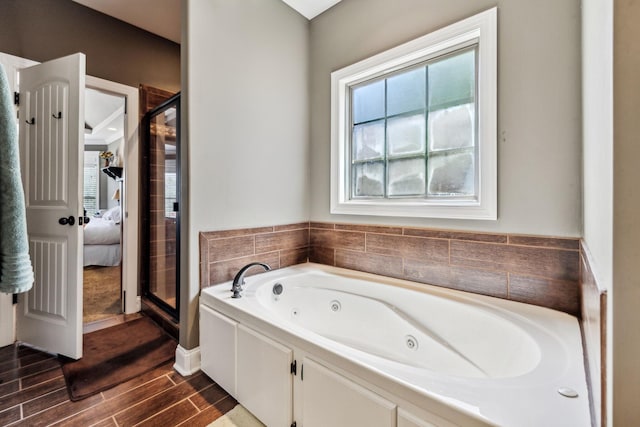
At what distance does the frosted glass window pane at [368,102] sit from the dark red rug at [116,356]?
2354mm

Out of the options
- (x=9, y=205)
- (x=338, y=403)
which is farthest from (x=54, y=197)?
(x=338, y=403)

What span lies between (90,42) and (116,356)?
8.53 ft

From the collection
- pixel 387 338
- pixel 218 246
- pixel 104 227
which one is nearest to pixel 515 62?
pixel 387 338

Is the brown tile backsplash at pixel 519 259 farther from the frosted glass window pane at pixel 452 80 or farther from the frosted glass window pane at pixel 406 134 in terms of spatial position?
the frosted glass window pane at pixel 452 80

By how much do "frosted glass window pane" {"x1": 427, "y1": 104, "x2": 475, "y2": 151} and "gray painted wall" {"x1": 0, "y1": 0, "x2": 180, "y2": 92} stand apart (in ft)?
8.72

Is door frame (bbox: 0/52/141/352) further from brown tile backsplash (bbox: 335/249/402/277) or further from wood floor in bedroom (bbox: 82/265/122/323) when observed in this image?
brown tile backsplash (bbox: 335/249/402/277)

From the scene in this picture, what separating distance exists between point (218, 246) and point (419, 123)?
168 cm

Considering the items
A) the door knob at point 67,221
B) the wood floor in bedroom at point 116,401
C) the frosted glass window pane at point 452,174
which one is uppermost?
the frosted glass window pane at point 452,174

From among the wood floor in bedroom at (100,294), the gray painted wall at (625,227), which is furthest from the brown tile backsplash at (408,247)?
the wood floor in bedroom at (100,294)

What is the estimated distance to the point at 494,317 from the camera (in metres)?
1.38

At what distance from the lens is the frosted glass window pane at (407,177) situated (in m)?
1.99

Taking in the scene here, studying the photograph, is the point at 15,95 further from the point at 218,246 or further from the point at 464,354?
the point at 464,354

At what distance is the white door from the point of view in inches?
75.1

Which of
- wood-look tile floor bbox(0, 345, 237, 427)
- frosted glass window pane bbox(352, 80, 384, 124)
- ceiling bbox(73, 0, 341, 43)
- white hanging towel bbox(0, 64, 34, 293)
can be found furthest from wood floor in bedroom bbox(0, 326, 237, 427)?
ceiling bbox(73, 0, 341, 43)
